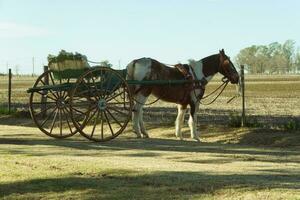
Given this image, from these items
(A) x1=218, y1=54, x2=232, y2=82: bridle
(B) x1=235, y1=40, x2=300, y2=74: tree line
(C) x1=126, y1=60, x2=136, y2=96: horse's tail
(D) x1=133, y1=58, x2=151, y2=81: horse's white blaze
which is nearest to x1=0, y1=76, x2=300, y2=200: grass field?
(C) x1=126, y1=60, x2=136, y2=96: horse's tail

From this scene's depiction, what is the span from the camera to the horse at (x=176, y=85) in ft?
52.9

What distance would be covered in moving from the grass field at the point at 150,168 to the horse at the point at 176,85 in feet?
3.11

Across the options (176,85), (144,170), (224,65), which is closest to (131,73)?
(176,85)

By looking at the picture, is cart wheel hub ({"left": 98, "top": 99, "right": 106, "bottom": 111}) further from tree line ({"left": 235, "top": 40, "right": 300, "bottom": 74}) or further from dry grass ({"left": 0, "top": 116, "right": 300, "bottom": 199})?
tree line ({"left": 235, "top": 40, "right": 300, "bottom": 74})

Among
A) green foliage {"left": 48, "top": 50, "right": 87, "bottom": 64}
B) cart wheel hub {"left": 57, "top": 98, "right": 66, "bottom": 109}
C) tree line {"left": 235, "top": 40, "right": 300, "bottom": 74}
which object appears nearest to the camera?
green foliage {"left": 48, "top": 50, "right": 87, "bottom": 64}

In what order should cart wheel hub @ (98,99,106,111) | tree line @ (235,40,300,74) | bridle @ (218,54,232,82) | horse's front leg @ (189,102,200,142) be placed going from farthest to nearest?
tree line @ (235,40,300,74) → bridle @ (218,54,232,82) → horse's front leg @ (189,102,200,142) → cart wheel hub @ (98,99,106,111)

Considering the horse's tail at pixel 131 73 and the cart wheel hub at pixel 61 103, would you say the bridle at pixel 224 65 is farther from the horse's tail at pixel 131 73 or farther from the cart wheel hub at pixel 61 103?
the cart wheel hub at pixel 61 103

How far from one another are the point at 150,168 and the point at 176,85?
660 cm

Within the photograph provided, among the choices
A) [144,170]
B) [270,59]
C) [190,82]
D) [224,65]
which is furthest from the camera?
[270,59]

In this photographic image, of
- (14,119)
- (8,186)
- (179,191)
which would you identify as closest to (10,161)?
(8,186)

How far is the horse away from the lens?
16.1m

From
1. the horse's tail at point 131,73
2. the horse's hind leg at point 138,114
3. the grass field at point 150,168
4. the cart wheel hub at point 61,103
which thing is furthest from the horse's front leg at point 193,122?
the cart wheel hub at point 61,103

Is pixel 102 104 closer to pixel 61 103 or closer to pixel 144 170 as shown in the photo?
pixel 61 103

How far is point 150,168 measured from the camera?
1011 cm
